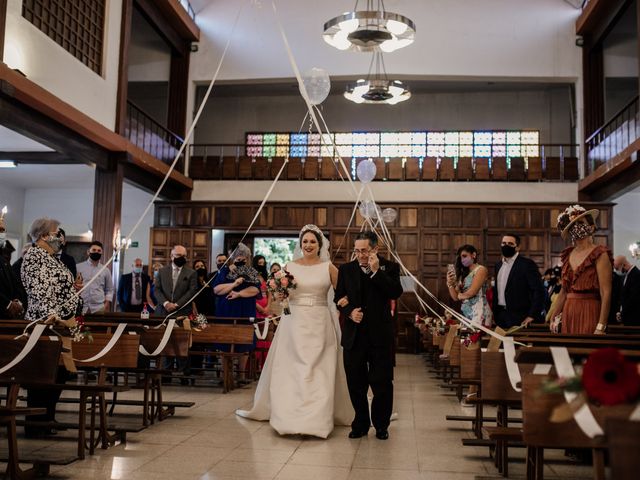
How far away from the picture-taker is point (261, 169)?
18094 millimetres

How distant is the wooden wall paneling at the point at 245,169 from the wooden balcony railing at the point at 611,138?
27.8 ft

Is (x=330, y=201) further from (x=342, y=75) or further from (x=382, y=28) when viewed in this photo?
(x=382, y=28)

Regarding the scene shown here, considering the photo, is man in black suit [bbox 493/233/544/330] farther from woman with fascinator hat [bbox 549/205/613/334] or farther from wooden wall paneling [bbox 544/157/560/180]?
wooden wall paneling [bbox 544/157/560/180]

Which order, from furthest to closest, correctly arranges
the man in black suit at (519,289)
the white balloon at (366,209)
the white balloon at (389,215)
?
the white balloon at (389,215), the white balloon at (366,209), the man in black suit at (519,289)

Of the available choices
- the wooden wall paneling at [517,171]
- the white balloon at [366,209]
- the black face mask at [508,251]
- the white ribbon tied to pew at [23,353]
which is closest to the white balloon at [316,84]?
the black face mask at [508,251]

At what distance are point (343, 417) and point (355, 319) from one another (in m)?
1.16

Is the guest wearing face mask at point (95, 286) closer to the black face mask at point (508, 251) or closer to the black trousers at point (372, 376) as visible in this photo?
the black trousers at point (372, 376)

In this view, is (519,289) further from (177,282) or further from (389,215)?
(389,215)

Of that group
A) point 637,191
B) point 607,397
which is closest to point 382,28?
point 607,397

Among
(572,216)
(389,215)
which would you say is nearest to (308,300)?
(572,216)

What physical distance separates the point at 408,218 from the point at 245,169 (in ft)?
14.7

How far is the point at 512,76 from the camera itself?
17.6 metres

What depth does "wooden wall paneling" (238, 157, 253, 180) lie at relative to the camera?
59.4ft

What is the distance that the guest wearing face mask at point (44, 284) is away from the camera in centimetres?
535
